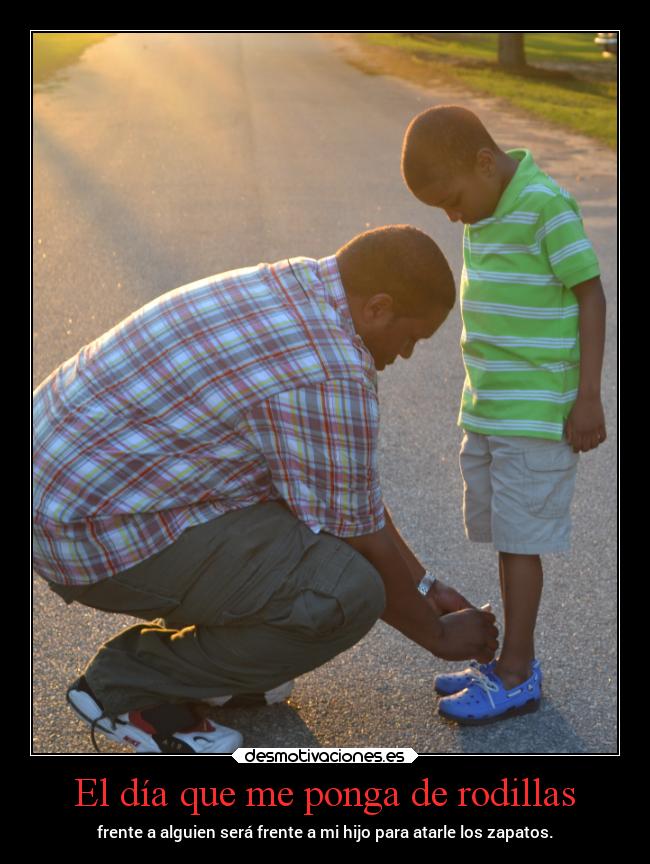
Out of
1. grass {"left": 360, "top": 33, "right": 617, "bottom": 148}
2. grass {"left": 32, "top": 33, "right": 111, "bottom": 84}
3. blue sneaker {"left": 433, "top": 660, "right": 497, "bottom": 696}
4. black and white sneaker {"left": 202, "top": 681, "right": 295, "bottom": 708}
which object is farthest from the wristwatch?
grass {"left": 32, "top": 33, "right": 111, "bottom": 84}

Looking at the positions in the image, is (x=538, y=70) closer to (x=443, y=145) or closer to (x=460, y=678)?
(x=443, y=145)

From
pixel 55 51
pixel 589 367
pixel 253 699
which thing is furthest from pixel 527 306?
pixel 55 51

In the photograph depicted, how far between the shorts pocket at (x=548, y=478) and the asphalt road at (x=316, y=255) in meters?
0.51

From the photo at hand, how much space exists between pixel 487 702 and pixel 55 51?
2184 cm

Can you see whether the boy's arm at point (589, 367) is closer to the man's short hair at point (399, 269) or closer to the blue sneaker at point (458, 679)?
the man's short hair at point (399, 269)

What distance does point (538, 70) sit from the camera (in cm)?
2102

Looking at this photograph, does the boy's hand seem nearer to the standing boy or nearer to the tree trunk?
the standing boy

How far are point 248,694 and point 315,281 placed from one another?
111 centimetres

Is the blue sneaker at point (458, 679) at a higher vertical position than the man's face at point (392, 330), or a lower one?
lower

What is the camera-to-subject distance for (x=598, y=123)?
14594 mm

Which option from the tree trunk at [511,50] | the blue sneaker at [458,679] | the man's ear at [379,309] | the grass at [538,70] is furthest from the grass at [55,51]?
the man's ear at [379,309]

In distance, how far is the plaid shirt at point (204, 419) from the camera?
268cm

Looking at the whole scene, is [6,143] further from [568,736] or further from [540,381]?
[568,736]

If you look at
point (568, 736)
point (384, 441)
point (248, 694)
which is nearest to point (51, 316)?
point (384, 441)
